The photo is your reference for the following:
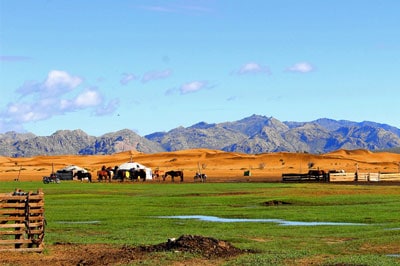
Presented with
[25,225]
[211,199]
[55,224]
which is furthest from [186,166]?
[25,225]

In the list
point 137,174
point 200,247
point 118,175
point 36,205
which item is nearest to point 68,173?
point 118,175

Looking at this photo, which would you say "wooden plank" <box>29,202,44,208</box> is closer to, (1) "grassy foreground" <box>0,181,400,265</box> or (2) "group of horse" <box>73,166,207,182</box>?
(1) "grassy foreground" <box>0,181,400,265</box>

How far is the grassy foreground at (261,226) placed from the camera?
97.0 ft

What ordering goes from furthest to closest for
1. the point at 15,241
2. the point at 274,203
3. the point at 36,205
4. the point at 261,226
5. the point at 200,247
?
the point at 274,203
the point at 261,226
the point at 36,205
the point at 15,241
the point at 200,247

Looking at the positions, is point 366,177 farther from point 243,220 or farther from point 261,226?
point 261,226

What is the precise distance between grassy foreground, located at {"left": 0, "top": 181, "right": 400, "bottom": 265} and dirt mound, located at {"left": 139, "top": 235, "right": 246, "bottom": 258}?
3.14 feet

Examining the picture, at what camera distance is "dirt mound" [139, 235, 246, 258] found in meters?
28.8

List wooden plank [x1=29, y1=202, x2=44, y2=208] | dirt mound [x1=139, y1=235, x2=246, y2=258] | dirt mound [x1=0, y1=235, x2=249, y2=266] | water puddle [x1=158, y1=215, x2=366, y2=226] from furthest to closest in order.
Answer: water puddle [x1=158, y1=215, x2=366, y2=226]
wooden plank [x1=29, y1=202, x2=44, y2=208]
dirt mound [x1=139, y1=235, x2=246, y2=258]
dirt mound [x1=0, y1=235, x2=249, y2=266]

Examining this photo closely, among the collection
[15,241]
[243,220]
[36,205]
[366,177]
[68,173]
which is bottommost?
[15,241]

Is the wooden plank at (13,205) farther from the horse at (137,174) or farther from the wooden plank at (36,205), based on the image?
the horse at (137,174)

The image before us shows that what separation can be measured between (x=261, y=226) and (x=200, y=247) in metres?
11.9

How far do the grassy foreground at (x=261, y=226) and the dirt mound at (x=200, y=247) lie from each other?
37.6 inches

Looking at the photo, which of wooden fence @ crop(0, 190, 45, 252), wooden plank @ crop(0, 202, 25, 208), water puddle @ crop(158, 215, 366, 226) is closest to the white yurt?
water puddle @ crop(158, 215, 366, 226)

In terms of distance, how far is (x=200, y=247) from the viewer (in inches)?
1145
